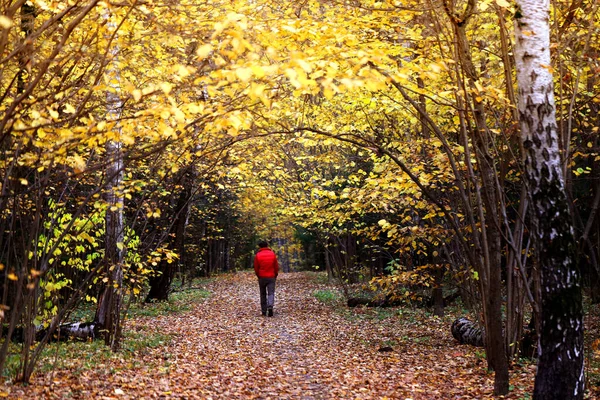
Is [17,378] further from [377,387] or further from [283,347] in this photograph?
[283,347]

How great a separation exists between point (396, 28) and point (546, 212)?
4.26 metres

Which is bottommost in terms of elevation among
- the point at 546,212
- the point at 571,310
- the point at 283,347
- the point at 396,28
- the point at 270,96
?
the point at 283,347

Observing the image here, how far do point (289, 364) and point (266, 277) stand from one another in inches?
232

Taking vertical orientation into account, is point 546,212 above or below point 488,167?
below

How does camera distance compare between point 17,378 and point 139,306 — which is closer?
point 17,378

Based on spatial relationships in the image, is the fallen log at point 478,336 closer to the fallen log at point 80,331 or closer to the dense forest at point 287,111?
the dense forest at point 287,111

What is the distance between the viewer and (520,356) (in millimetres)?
8336

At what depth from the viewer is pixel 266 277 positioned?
1448cm

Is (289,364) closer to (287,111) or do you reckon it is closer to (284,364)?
(284,364)

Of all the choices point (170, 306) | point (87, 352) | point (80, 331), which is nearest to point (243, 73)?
point (87, 352)

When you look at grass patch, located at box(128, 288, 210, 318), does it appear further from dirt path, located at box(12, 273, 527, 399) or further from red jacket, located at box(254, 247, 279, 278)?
red jacket, located at box(254, 247, 279, 278)

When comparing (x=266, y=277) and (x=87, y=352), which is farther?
(x=266, y=277)

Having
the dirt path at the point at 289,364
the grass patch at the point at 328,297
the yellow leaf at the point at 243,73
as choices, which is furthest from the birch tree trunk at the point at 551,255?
the grass patch at the point at 328,297

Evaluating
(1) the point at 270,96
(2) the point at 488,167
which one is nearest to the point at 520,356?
(2) the point at 488,167
